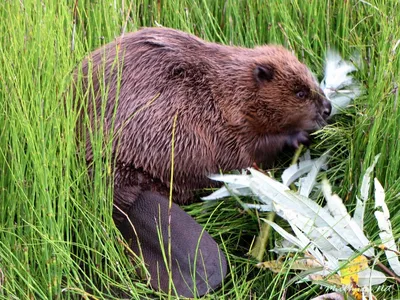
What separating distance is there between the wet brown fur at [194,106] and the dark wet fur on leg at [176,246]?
0.36 feet

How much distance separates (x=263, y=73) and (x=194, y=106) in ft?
1.07

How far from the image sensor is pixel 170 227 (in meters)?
2.31

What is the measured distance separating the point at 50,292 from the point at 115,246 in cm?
33

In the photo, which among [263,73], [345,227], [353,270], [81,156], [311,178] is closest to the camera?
[353,270]


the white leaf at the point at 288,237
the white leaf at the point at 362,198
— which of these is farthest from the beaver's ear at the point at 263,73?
the white leaf at the point at 288,237

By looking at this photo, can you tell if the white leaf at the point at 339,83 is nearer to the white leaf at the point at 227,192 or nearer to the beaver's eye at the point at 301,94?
the beaver's eye at the point at 301,94

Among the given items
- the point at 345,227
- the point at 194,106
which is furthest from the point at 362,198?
the point at 194,106

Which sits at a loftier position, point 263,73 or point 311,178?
point 263,73

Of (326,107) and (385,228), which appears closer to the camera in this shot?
(385,228)

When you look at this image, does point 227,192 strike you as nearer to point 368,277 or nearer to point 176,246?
point 176,246

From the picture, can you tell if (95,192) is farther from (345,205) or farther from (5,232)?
(345,205)

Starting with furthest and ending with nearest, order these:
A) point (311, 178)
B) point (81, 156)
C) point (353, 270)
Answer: point (311, 178) < point (81, 156) < point (353, 270)

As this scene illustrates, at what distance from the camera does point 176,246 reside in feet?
7.43

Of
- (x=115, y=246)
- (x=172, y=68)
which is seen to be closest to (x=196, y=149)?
(x=172, y=68)
